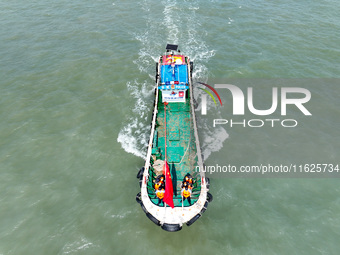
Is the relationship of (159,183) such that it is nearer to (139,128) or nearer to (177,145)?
(177,145)

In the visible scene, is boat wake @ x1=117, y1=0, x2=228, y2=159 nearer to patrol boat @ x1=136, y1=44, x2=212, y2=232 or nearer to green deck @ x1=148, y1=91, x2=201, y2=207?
green deck @ x1=148, y1=91, x2=201, y2=207

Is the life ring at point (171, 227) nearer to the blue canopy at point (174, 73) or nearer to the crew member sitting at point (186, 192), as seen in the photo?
the crew member sitting at point (186, 192)

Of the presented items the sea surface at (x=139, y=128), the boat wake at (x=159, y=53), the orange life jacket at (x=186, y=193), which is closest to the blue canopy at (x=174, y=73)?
the boat wake at (x=159, y=53)

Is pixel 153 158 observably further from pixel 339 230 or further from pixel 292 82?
pixel 292 82

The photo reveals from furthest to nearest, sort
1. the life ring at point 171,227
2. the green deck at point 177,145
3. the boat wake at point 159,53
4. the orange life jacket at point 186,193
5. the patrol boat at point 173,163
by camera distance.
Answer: the boat wake at point 159,53
the green deck at point 177,145
the orange life jacket at point 186,193
the patrol boat at point 173,163
the life ring at point 171,227

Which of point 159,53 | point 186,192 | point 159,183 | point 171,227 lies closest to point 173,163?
point 159,183

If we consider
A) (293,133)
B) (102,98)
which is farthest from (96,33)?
(293,133)

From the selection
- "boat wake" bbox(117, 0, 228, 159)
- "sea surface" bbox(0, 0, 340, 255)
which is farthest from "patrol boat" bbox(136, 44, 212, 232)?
"boat wake" bbox(117, 0, 228, 159)
